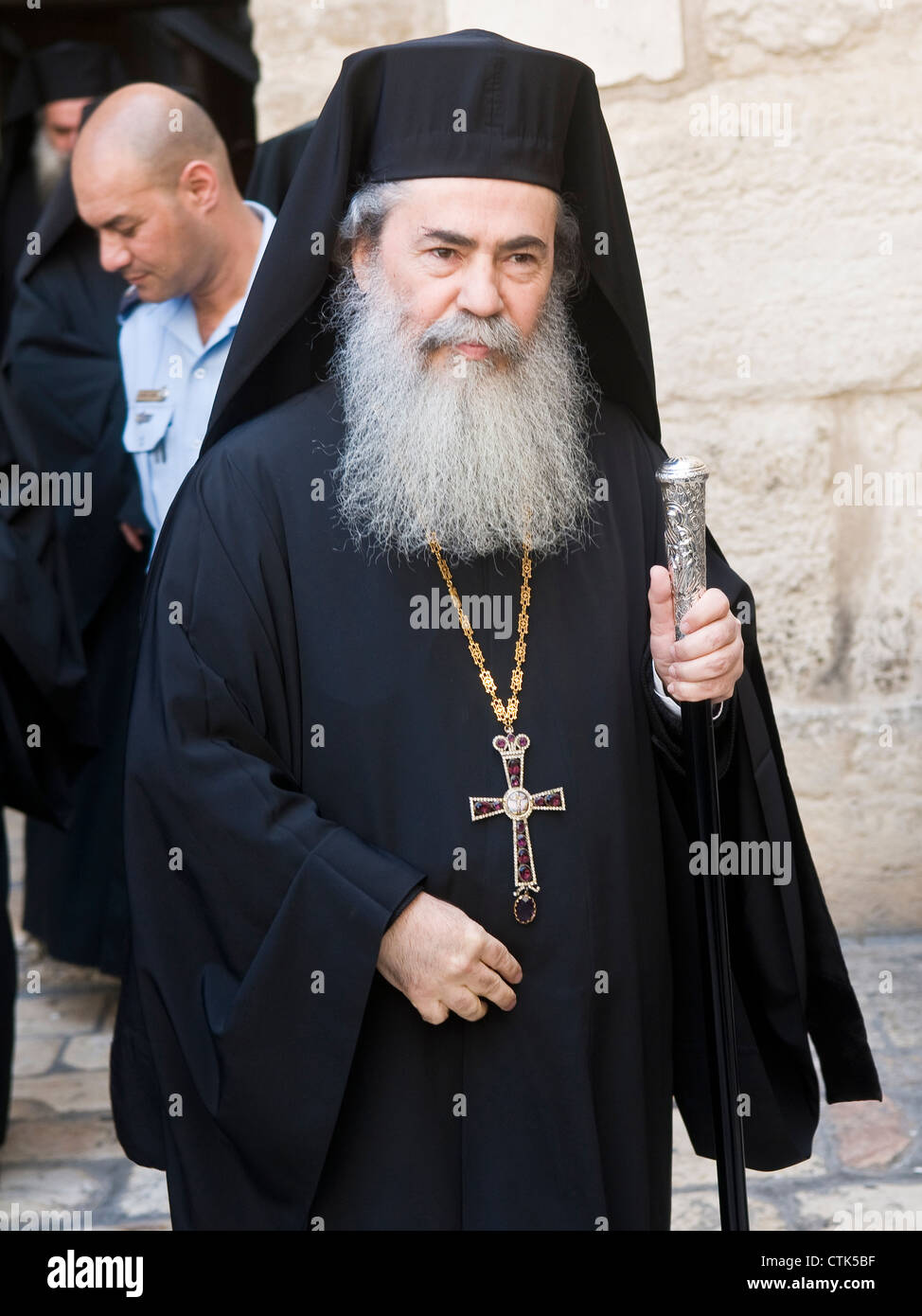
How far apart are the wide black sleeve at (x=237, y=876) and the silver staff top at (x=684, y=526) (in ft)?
1.90

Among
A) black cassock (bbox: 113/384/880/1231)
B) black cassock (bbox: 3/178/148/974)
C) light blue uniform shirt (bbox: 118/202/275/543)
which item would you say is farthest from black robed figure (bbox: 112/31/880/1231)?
black cassock (bbox: 3/178/148/974)

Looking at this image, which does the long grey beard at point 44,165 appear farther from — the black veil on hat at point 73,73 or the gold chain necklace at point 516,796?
the gold chain necklace at point 516,796

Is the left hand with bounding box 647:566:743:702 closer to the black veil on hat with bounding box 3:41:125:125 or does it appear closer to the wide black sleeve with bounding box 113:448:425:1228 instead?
the wide black sleeve with bounding box 113:448:425:1228

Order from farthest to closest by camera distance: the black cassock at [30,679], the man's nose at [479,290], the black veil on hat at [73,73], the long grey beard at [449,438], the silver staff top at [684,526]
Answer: the black veil on hat at [73,73] < the black cassock at [30,679] < the long grey beard at [449,438] < the man's nose at [479,290] < the silver staff top at [684,526]

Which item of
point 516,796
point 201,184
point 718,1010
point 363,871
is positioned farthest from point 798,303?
point 363,871

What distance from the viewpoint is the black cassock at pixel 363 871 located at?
94.7 inches

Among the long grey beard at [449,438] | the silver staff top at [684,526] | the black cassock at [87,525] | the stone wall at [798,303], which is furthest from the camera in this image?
the black cassock at [87,525]

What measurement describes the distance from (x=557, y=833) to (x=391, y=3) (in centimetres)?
349

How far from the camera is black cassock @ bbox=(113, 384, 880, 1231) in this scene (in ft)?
7.89

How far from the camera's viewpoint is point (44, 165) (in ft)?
20.5

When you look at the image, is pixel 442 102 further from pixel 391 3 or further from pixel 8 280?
pixel 8 280

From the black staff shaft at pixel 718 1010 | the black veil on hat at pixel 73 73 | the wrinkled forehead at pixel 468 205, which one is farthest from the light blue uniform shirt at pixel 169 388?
the black staff shaft at pixel 718 1010

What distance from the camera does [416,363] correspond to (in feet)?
8.47

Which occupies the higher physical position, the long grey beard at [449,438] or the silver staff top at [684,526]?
the long grey beard at [449,438]
